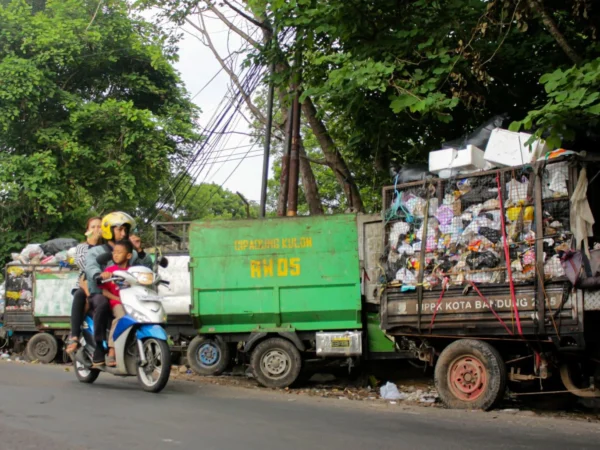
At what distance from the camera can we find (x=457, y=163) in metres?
7.51

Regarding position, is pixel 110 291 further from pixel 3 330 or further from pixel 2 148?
pixel 2 148

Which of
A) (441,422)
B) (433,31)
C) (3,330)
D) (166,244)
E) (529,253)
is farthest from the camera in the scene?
(3,330)

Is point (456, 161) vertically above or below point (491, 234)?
above

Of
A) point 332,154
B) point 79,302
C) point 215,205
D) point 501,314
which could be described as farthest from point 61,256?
point 215,205

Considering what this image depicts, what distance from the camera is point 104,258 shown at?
7492mm

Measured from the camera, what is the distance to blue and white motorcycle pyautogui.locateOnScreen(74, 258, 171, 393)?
709cm

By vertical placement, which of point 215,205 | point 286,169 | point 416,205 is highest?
point 215,205

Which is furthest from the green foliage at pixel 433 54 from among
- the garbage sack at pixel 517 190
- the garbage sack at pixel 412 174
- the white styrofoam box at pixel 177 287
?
the white styrofoam box at pixel 177 287

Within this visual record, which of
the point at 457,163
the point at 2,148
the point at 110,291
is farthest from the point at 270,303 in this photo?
the point at 2,148

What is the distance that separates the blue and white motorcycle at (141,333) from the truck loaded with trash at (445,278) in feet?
8.12

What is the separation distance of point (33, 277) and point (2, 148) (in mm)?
6379

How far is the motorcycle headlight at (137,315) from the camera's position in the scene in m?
7.15

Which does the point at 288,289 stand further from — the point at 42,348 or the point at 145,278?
the point at 42,348

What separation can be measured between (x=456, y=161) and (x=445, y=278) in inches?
50.2
